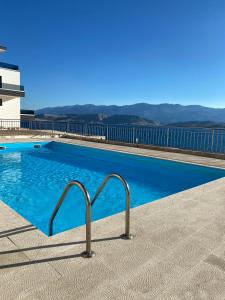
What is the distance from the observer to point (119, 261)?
2582 millimetres

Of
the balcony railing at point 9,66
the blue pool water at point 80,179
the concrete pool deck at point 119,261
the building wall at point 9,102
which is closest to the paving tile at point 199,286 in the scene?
the concrete pool deck at point 119,261

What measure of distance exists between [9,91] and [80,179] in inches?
838

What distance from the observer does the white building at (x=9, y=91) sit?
2587cm

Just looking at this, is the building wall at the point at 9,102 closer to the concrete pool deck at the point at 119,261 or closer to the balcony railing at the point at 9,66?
the balcony railing at the point at 9,66

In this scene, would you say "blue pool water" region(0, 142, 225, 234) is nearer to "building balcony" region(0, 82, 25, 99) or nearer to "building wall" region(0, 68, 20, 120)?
"building balcony" region(0, 82, 25, 99)

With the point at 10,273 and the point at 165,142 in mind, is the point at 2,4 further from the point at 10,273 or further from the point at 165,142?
the point at 10,273

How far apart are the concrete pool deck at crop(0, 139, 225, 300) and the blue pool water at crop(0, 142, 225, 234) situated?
6.02 feet

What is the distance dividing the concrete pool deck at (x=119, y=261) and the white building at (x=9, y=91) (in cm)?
2507

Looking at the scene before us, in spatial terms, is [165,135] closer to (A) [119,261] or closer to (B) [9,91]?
(A) [119,261]

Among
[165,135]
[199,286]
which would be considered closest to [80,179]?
[165,135]

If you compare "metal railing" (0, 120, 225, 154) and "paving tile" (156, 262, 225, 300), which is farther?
"metal railing" (0, 120, 225, 154)

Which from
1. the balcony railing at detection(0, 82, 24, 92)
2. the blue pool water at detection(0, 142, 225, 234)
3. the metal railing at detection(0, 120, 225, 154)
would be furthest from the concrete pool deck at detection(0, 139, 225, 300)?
the balcony railing at detection(0, 82, 24, 92)

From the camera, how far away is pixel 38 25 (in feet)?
64.1

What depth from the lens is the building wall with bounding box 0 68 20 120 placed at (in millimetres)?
26348
